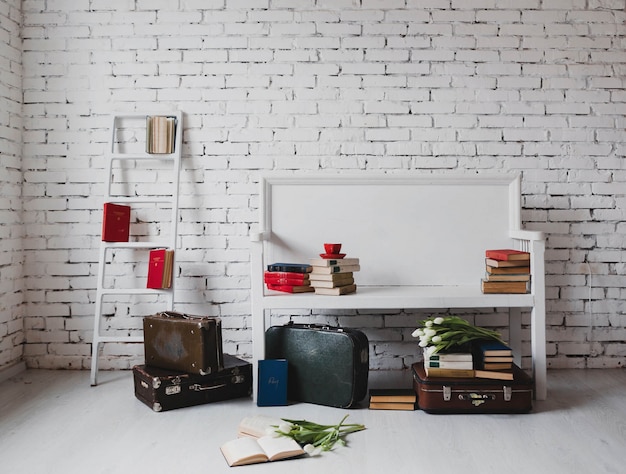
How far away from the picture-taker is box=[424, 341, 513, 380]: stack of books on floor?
2.80 metres

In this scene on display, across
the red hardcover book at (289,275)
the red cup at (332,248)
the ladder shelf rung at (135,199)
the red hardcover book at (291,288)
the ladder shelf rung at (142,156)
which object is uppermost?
the ladder shelf rung at (142,156)

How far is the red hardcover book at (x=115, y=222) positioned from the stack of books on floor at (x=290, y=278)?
100 cm

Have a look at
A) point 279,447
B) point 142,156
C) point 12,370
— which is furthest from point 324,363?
point 12,370

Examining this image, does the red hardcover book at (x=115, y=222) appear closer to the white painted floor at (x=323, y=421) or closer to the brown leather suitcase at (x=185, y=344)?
the brown leather suitcase at (x=185, y=344)

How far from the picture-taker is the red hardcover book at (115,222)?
3420 millimetres

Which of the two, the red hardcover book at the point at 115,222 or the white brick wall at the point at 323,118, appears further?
the white brick wall at the point at 323,118

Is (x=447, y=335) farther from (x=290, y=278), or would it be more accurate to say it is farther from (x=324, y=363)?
(x=290, y=278)

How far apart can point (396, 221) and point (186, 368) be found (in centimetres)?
141

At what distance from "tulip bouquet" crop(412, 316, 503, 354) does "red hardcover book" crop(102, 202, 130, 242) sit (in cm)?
182

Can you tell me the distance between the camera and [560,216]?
3.62 m

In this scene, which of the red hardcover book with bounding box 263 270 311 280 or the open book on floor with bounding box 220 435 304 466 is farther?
the red hardcover book with bounding box 263 270 311 280

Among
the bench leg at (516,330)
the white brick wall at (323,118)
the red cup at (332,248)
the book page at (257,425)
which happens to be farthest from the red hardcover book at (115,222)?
the bench leg at (516,330)

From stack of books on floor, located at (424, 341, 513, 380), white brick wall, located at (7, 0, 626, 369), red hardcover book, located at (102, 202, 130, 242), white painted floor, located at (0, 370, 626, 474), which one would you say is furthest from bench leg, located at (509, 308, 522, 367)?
red hardcover book, located at (102, 202, 130, 242)

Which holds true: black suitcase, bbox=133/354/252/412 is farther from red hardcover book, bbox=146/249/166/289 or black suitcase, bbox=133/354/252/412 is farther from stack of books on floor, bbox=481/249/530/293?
stack of books on floor, bbox=481/249/530/293
